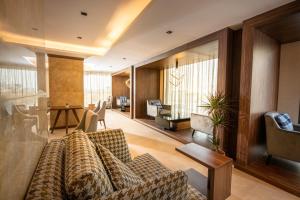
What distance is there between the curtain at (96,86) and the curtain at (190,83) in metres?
5.08

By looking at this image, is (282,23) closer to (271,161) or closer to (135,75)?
(271,161)

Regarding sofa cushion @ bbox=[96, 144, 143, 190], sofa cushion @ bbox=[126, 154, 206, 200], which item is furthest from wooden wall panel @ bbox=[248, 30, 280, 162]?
sofa cushion @ bbox=[96, 144, 143, 190]

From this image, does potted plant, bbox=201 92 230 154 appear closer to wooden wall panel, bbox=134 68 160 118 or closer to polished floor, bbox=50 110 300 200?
polished floor, bbox=50 110 300 200

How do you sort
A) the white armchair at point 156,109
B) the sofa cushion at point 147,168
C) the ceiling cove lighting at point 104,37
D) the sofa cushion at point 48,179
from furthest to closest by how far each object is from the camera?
the white armchair at point 156,109, the sofa cushion at point 147,168, the ceiling cove lighting at point 104,37, the sofa cushion at point 48,179

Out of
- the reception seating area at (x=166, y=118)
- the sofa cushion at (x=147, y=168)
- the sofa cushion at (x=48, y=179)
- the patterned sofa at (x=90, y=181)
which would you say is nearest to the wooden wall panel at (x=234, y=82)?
the reception seating area at (x=166, y=118)

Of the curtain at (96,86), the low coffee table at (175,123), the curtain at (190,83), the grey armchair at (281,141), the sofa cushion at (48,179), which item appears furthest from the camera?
the curtain at (96,86)

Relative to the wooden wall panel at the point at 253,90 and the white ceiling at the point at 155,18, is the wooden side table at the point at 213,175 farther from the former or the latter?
the white ceiling at the point at 155,18

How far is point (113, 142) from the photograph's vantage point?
181 centimetres

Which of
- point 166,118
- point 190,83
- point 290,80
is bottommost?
point 166,118

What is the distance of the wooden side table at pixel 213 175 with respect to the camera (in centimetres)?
164

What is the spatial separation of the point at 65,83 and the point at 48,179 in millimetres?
4928

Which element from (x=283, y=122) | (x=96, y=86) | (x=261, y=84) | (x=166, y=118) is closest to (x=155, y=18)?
(x=261, y=84)

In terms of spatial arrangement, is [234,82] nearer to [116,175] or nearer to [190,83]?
[116,175]

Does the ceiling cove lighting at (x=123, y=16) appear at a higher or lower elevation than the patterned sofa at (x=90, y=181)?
higher
